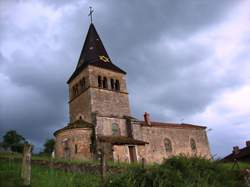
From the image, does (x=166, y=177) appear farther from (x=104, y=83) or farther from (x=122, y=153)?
(x=104, y=83)

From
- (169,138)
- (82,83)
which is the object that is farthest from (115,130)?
(169,138)

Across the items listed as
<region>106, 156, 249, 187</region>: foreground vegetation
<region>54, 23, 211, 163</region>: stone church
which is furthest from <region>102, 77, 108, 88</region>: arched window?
<region>106, 156, 249, 187</region>: foreground vegetation

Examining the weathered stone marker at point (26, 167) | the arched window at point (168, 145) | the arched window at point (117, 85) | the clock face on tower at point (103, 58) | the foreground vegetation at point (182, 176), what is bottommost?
the foreground vegetation at point (182, 176)

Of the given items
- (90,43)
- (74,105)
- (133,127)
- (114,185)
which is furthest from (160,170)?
(90,43)

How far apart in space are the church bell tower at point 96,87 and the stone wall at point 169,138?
324cm

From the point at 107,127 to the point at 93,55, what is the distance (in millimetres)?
10481

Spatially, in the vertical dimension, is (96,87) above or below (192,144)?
above

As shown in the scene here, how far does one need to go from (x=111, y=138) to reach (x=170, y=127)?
392 inches

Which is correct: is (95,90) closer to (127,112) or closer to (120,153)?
(127,112)

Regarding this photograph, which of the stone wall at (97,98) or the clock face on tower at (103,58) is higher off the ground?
the clock face on tower at (103,58)

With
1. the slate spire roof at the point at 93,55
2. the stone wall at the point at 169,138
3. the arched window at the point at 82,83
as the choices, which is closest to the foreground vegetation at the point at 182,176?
the stone wall at the point at 169,138

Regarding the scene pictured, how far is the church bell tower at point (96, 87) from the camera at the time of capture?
30.0m

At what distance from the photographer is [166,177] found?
9.61 m

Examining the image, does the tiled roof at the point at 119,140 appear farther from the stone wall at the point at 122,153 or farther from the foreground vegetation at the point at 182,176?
the foreground vegetation at the point at 182,176
